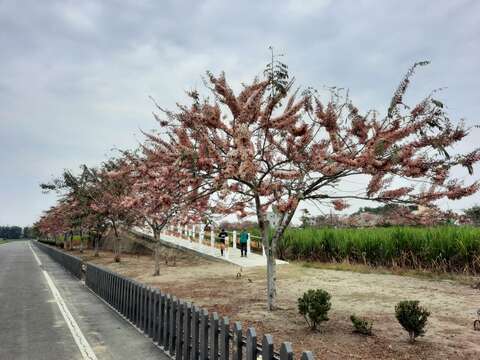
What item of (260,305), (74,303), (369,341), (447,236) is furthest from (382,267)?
(74,303)

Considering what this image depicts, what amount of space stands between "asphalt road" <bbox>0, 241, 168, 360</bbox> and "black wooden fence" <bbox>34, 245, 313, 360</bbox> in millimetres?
291

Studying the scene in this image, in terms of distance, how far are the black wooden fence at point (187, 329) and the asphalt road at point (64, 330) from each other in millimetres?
291

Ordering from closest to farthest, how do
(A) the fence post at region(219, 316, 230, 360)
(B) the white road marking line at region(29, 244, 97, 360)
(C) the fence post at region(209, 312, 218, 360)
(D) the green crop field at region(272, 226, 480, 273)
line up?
(A) the fence post at region(219, 316, 230, 360), (C) the fence post at region(209, 312, 218, 360), (B) the white road marking line at region(29, 244, 97, 360), (D) the green crop field at region(272, 226, 480, 273)

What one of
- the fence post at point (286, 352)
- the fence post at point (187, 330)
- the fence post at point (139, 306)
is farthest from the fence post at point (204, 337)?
the fence post at point (139, 306)

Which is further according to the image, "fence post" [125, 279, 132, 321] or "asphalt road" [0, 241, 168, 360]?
"fence post" [125, 279, 132, 321]

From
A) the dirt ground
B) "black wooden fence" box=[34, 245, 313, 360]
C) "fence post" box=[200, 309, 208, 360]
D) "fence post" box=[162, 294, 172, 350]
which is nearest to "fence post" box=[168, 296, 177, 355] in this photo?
"black wooden fence" box=[34, 245, 313, 360]

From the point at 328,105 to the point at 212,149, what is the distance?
2.82 metres

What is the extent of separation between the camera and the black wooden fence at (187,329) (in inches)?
189

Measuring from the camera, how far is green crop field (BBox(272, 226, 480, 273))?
1714cm

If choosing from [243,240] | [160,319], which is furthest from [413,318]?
[243,240]

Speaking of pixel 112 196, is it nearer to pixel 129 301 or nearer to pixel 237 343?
pixel 129 301

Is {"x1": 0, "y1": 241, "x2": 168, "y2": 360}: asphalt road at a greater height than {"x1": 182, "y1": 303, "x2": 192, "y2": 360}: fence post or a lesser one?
lesser

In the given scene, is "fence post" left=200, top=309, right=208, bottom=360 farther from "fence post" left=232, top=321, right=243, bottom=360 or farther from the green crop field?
the green crop field

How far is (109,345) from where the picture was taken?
25.9 ft
